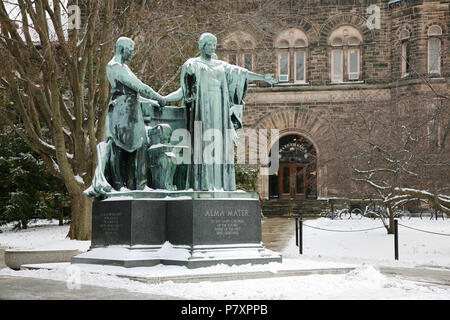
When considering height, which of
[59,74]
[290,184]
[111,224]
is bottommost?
[111,224]

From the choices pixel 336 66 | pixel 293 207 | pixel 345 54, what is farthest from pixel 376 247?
pixel 336 66

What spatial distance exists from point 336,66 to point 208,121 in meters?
27.8

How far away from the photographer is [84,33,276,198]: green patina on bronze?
10.7 meters

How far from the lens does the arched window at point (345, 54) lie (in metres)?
36.9

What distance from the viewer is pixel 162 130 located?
10.8 metres

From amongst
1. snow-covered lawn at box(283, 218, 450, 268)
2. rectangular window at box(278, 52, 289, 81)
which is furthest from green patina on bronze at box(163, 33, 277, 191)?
rectangular window at box(278, 52, 289, 81)

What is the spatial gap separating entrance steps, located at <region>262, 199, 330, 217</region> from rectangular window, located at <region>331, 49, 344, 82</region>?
6.81 meters

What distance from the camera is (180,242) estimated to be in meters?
10.3

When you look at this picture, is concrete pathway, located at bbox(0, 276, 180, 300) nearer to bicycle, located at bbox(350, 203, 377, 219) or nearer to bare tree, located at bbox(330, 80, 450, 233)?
bare tree, located at bbox(330, 80, 450, 233)

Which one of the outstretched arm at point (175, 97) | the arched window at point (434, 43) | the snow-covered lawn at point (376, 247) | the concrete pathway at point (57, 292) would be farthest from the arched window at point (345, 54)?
the concrete pathway at point (57, 292)

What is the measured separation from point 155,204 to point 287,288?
2.60 m

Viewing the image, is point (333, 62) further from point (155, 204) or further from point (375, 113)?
point (155, 204)

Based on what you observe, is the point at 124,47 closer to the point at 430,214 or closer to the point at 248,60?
the point at 430,214

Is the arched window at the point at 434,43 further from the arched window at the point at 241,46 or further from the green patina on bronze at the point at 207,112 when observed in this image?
the green patina on bronze at the point at 207,112
